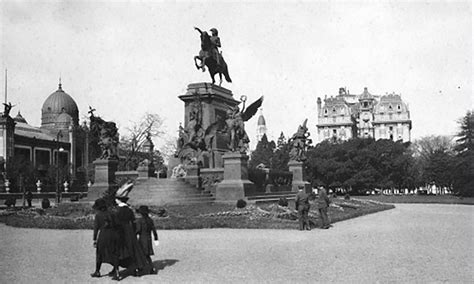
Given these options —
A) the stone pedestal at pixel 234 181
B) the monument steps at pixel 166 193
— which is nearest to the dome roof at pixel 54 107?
the monument steps at pixel 166 193

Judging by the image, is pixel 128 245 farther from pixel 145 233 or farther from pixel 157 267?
pixel 157 267

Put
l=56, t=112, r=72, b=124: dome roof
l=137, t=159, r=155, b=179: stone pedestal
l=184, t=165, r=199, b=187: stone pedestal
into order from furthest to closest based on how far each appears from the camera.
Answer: l=56, t=112, r=72, b=124: dome roof → l=137, t=159, r=155, b=179: stone pedestal → l=184, t=165, r=199, b=187: stone pedestal

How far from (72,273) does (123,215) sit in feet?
5.47

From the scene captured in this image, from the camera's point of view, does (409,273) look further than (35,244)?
No

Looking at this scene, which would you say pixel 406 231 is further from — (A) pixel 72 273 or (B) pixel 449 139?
(B) pixel 449 139

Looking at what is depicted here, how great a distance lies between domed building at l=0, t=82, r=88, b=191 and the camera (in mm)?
93750

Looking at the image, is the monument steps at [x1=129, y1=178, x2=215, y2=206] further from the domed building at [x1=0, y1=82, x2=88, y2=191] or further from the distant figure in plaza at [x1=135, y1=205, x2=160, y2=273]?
the domed building at [x1=0, y1=82, x2=88, y2=191]

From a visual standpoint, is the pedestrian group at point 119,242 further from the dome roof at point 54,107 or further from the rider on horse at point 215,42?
the dome roof at point 54,107

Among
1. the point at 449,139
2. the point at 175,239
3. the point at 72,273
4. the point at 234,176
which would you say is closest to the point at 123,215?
the point at 72,273

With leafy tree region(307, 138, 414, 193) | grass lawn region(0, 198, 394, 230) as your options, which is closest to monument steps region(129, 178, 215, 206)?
grass lawn region(0, 198, 394, 230)

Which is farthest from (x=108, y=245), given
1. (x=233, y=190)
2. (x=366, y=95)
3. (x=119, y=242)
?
(x=366, y=95)

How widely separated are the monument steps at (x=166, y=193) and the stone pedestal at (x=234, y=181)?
0.99 m

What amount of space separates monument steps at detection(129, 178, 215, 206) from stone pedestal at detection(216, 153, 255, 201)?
0.99 meters

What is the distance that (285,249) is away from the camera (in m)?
14.0
